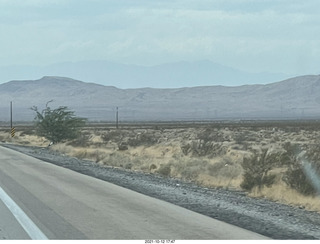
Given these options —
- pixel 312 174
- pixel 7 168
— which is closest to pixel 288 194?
pixel 312 174

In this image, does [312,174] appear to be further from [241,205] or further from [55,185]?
[55,185]

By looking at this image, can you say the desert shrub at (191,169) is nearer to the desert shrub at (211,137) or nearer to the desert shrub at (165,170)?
the desert shrub at (165,170)

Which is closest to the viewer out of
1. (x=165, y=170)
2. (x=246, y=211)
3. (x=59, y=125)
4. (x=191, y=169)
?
(x=246, y=211)

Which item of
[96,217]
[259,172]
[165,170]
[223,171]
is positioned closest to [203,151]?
[165,170]

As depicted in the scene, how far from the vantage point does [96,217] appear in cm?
1079

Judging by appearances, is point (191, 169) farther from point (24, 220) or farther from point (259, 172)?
point (24, 220)

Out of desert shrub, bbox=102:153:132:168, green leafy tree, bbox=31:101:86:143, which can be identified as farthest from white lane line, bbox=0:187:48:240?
green leafy tree, bbox=31:101:86:143

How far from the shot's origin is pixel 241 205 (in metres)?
13.1

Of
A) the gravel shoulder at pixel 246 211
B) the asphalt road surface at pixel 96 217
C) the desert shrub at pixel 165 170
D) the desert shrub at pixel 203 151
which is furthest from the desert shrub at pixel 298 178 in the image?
the desert shrub at pixel 203 151

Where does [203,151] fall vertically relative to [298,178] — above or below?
below

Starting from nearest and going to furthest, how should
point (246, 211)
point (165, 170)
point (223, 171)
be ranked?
1. point (246, 211)
2. point (223, 171)
3. point (165, 170)

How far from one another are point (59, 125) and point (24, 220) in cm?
4251

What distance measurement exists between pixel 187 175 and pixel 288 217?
1079 cm

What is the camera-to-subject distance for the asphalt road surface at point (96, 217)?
905 centimetres
